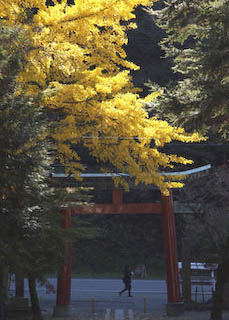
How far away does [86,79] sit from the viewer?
898 cm

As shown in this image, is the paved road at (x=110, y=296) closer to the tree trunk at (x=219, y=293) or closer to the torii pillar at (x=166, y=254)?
the torii pillar at (x=166, y=254)

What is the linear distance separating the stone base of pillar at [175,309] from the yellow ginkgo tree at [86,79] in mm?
5642

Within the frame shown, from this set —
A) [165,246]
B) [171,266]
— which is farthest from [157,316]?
[165,246]

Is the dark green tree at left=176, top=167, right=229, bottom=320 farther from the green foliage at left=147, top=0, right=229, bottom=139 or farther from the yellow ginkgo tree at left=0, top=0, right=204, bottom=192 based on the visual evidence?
the green foliage at left=147, top=0, right=229, bottom=139

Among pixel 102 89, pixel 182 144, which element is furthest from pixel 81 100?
pixel 182 144

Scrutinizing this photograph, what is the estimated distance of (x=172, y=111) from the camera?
318 inches

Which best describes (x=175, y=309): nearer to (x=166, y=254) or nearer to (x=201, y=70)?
(x=166, y=254)

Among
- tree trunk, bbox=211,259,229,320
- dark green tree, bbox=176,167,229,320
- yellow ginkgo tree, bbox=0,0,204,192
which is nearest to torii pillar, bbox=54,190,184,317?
dark green tree, bbox=176,167,229,320

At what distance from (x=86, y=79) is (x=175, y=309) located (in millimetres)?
8178

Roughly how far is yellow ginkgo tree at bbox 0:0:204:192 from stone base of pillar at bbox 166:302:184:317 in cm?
564

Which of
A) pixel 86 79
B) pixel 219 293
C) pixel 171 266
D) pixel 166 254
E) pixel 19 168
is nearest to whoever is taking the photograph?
pixel 19 168

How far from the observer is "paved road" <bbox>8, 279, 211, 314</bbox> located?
16506 mm

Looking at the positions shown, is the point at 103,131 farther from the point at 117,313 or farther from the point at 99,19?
the point at 117,313

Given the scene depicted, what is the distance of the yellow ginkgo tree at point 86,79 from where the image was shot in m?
8.62
